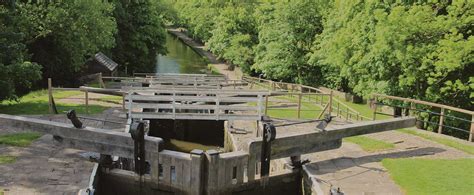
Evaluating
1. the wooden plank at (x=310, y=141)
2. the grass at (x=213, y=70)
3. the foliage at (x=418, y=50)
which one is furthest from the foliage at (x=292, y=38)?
the wooden plank at (x=310, y=141)

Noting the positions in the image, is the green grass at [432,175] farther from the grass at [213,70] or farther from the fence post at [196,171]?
the grass at [213,70]

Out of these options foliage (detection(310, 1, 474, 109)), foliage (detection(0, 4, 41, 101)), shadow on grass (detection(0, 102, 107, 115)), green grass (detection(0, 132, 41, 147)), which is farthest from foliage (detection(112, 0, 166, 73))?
green grass (detection(0, 132, 41, 147))

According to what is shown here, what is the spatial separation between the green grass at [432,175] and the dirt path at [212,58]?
3313 centimetres

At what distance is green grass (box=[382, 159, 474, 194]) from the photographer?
9523mm

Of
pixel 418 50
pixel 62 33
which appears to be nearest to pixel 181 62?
pixel 62 33

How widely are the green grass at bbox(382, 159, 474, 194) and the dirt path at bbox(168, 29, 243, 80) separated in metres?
33.1

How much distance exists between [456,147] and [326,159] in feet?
14.3

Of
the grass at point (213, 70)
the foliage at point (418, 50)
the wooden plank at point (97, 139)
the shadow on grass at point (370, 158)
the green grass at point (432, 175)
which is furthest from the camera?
the grass at point (213, 70)

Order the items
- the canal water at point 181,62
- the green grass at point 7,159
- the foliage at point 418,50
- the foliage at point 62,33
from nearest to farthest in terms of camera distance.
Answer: the green grass at point 7,159
the foliage at point 418,50
the foliage at point 62,33
the canal water at point 181,62

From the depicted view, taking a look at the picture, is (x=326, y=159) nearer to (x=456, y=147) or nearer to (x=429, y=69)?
(x=456, y=147)

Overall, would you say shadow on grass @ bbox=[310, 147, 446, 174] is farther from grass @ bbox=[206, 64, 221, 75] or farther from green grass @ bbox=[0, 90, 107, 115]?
grass @ bbox=[206, 64, 221, 75]

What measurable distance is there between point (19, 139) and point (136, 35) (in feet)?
94.5

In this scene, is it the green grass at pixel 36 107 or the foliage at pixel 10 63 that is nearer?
the foliage at pixel 10 63

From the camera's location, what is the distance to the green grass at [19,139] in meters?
11.9
